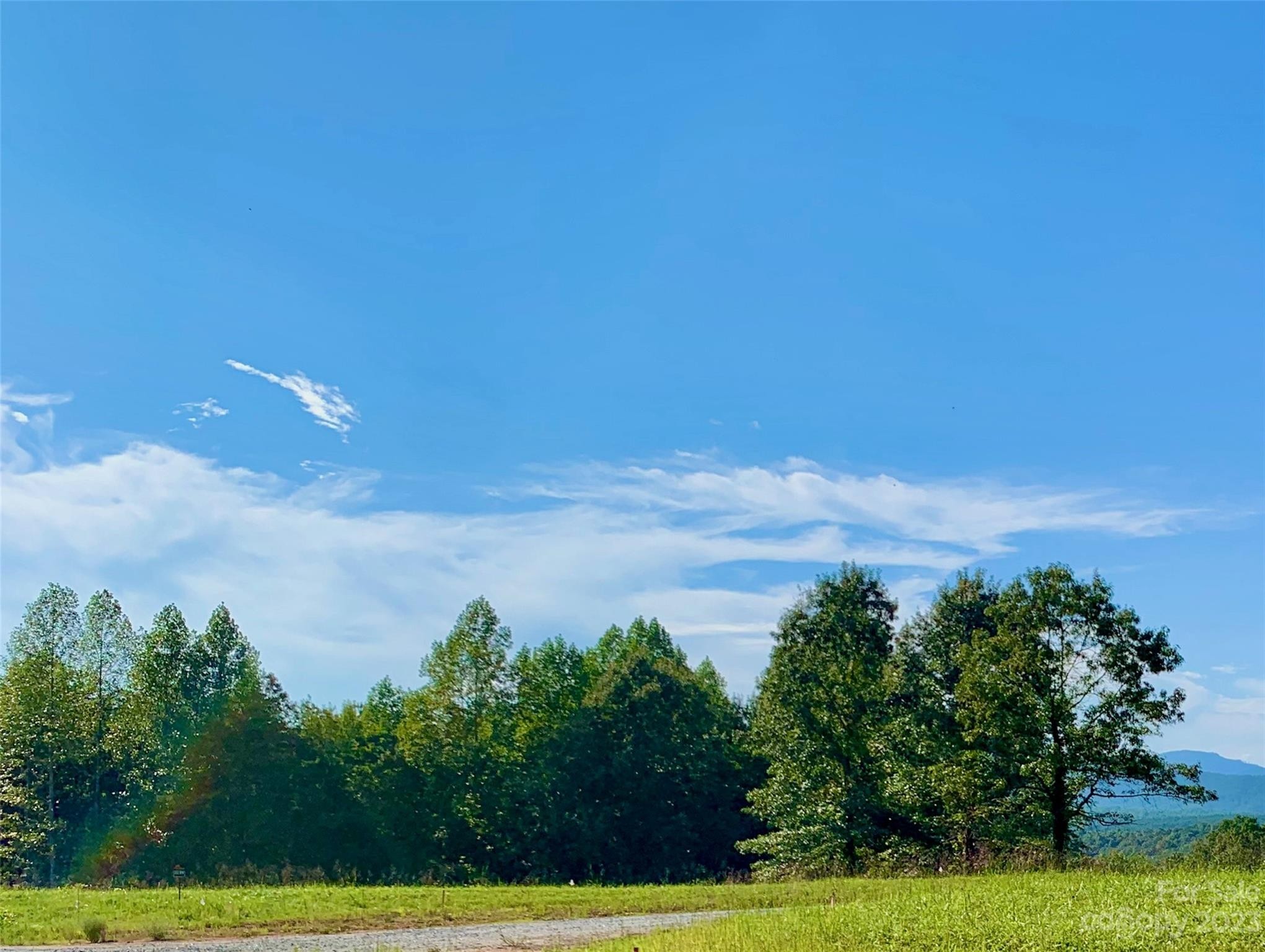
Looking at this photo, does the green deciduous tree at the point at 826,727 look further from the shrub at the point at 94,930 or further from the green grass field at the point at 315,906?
the shrub at the point at 94,930

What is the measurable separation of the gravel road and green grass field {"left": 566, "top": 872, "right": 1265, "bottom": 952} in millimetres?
2726

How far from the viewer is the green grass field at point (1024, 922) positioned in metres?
12.9

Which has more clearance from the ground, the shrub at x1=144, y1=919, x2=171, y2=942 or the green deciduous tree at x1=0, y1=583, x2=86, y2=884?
the green deciduous tree at x1=0, y1=583, x2=86, y2=884

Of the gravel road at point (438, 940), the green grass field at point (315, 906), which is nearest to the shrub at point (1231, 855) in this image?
the green grass field at point (315, 906)

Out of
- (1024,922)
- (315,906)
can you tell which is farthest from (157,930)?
(1024,922)

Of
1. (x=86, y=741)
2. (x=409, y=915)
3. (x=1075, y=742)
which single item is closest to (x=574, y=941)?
(x=409, y=915)

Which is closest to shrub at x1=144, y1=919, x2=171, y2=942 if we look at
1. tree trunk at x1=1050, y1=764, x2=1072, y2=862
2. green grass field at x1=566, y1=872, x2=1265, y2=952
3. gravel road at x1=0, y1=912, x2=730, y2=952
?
gravel road at x1=0, y1=912, x2=730, y2=952

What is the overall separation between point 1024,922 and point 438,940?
12034 millimetres

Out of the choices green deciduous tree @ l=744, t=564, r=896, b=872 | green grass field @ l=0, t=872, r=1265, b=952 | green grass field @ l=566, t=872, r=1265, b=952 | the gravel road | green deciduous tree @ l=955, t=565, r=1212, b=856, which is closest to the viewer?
green grass field @ l=566, t=872, r=1265, b=952

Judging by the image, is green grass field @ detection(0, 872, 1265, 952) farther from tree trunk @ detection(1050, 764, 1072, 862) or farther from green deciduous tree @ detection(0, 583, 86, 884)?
green deciduous tree @ detection(0, 583, 86, 884)

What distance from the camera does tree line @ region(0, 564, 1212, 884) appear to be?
4378 cm

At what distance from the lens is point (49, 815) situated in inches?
1956

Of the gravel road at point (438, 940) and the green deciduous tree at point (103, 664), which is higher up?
the green deciduous tree at point (103, 664)

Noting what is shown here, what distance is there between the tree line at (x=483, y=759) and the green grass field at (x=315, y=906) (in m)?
11.4
